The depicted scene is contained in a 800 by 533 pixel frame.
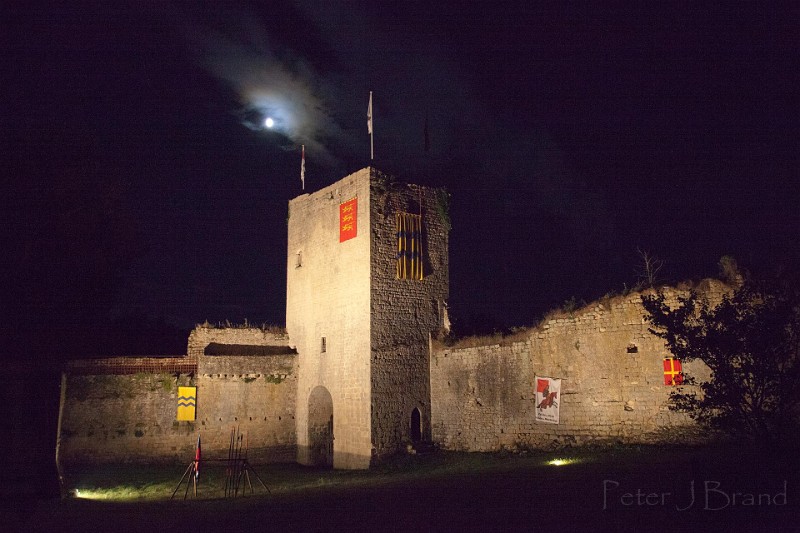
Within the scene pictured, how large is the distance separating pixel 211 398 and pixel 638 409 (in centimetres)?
1398

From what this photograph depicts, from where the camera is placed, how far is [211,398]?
23562mm

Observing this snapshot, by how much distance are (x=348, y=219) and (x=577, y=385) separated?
32.1 ft

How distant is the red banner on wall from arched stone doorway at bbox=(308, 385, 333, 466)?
5.33 metres

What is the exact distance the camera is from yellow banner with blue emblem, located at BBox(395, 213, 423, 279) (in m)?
23.1

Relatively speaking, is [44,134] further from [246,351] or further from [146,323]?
[146,323]

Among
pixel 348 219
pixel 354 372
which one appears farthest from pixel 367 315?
pixel 348 219

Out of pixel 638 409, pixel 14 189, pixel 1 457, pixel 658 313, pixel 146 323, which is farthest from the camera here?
pixel 146 323

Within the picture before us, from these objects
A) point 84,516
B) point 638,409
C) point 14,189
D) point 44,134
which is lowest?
point 84,516

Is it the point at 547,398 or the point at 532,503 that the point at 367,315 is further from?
the point at 532,503

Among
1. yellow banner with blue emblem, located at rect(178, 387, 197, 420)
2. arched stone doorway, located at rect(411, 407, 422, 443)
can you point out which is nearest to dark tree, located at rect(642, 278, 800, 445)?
arched stone doorway, located at rect(411, 407, 422, 443)

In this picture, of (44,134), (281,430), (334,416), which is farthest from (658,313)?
(44,134)

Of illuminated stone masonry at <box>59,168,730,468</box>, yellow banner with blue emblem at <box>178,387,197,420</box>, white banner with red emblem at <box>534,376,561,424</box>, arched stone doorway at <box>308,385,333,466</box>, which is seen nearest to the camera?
white banner with red emblem at <box>534,376,561,424</box>

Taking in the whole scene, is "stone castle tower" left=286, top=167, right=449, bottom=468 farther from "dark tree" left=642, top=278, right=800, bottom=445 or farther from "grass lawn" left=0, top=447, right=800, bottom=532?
"dark tree" left=642, top=278, right=800, bottom=445

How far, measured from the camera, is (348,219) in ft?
77.7
